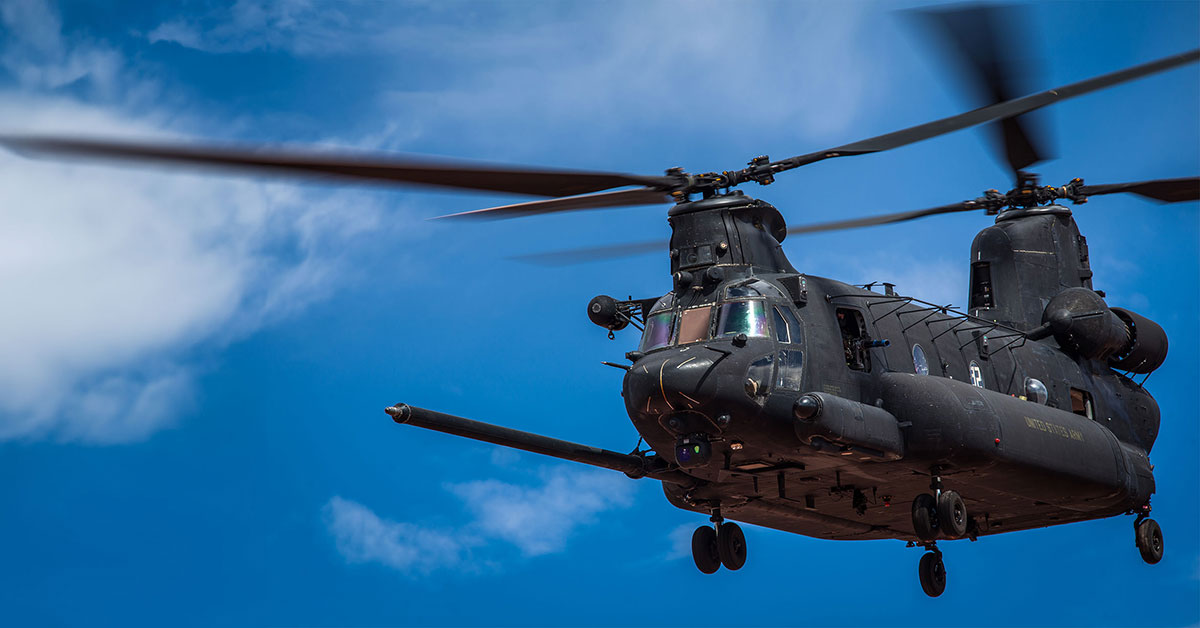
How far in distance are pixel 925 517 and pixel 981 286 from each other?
7347 millimetres

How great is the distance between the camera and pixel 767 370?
59.5 feet

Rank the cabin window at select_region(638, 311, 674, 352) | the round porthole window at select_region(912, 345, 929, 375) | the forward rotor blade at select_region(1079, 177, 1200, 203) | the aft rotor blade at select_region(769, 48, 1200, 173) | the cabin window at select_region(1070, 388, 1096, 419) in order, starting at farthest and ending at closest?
the forward rotor blade at select_region(1079, 177, 1200, 203)
the cabin window at select_region(1070, 388, 1096, 419)
the round porthole window at select_region(912, 345, 929, 375)
the cabin window at select_region(638, 311, 674, 352)
the aft rotor blade at select_region(769, 48, 1200, 173)

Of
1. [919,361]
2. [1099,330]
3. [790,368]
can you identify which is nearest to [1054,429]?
[919,361]

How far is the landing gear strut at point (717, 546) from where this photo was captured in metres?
20.8

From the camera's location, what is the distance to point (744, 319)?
18.5m

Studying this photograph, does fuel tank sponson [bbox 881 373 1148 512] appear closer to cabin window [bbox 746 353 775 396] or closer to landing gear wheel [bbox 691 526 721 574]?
cabin window [bbox 746 353 775 396]

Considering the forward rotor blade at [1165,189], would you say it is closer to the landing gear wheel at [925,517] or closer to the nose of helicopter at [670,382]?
the landing gear wheel at [925,517]

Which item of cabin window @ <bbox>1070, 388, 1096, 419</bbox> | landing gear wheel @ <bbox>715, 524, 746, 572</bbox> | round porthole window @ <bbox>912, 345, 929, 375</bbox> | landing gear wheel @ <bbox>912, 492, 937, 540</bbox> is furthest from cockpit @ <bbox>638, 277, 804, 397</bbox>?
cabin window @ <bbox>1070, 388, 1096, 419</bbox>

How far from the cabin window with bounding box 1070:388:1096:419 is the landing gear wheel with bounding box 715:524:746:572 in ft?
20.5

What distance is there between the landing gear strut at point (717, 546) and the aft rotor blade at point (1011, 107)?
596 cm

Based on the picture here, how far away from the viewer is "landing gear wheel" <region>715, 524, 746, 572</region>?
20734mm

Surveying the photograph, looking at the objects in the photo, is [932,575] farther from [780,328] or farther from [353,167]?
[353,167]

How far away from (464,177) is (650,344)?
13.0 feet

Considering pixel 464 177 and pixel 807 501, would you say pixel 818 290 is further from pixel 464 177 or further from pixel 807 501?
pixel 464 177
